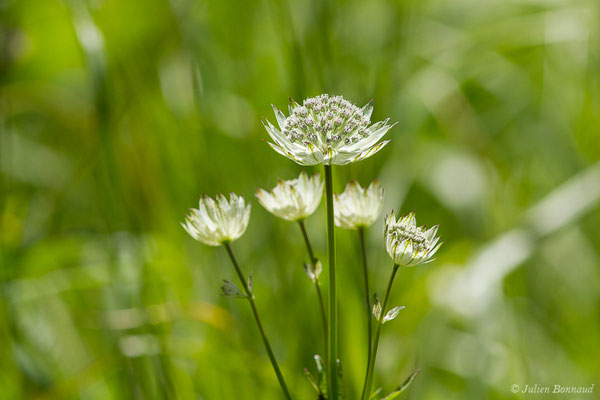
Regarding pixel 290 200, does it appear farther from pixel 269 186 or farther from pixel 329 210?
pixel 269 186

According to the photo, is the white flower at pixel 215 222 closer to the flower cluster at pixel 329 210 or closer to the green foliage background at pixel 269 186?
the flower cluster at pixel 329 210

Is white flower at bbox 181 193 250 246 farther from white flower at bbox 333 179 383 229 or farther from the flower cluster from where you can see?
white flower at bbox 333 179 383 229

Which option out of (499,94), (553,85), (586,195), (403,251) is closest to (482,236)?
(586,195)

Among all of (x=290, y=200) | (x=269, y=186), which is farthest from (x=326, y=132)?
(x=269, y=186)

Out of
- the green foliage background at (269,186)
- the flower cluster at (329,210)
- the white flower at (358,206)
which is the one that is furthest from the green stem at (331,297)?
the green foliage background at (269,186)

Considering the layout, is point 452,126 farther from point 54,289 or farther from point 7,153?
point 7,153

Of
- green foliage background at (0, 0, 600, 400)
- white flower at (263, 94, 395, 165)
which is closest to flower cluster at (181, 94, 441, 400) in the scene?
white flower at (263, 94, 395, 165)
